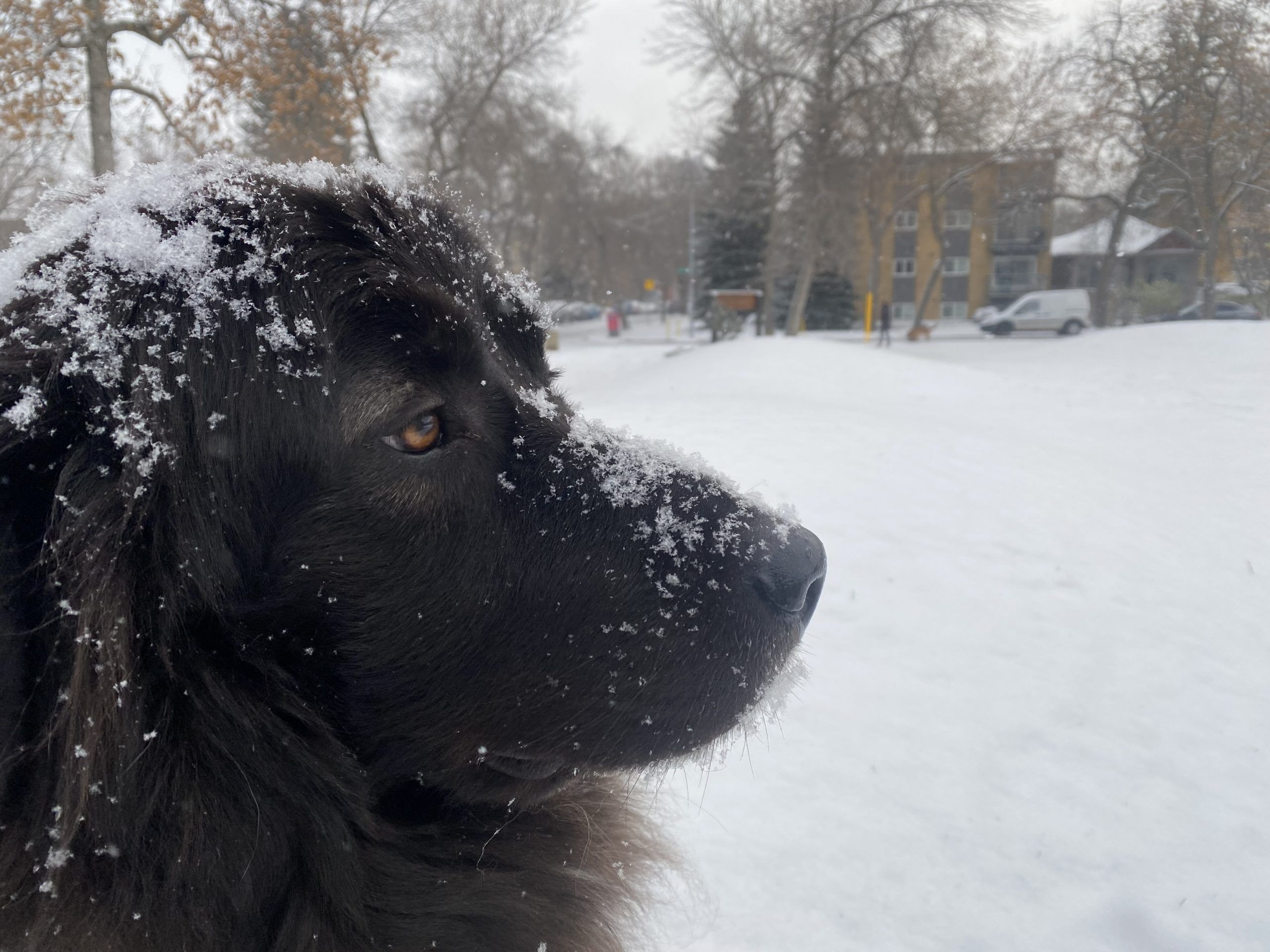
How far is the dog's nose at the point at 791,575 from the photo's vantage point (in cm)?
185

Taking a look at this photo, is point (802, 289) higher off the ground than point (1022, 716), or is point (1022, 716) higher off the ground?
point (802, 289)

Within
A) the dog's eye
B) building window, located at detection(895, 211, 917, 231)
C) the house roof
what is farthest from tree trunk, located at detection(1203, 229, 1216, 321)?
Result: building window, located at detection(895, 211, 917, 231)

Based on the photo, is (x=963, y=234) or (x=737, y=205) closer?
(x=737, y=205)

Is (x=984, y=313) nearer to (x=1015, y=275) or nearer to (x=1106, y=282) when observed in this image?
(x=1015, y=275)

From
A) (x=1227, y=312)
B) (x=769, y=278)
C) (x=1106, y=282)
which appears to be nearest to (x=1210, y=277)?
(x=1227, y=312)

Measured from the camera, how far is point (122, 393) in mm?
1510

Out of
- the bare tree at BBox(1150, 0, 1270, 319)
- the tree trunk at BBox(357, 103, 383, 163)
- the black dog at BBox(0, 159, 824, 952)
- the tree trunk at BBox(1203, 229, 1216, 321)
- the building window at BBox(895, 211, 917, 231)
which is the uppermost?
the building window at BBox(895, 211, 917, 231)

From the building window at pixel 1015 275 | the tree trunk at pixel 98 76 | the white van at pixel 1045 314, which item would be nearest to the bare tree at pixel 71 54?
the tree trunk at pixel 98 76

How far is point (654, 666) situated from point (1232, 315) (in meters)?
7.88

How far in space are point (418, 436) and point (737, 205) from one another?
123 feet

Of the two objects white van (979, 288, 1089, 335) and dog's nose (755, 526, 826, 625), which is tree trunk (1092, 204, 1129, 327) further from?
dog's nose (755, 526, 826, 625)

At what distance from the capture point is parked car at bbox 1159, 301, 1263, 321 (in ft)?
19.4

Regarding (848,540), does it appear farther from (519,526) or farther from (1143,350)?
(1143,350)

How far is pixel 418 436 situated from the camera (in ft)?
5.76
